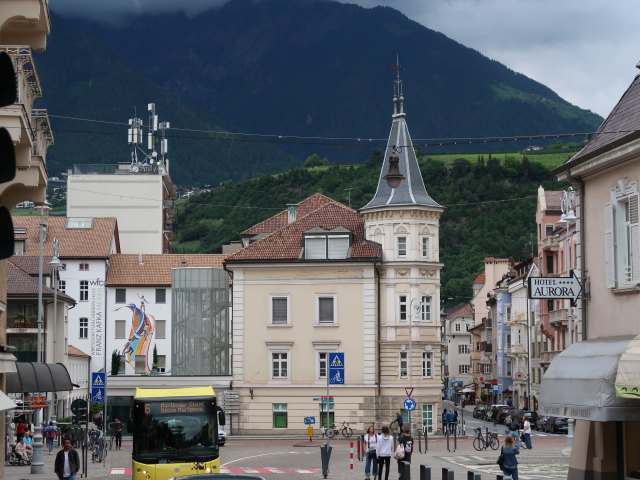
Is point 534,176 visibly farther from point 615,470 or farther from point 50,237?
point 615,470

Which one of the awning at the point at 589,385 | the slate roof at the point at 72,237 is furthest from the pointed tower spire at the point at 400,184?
the awning at the point at 589,385

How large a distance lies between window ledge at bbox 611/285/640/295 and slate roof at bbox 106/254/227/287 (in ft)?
258

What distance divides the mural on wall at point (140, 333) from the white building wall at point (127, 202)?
2314 cm

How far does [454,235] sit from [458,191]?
532 cm

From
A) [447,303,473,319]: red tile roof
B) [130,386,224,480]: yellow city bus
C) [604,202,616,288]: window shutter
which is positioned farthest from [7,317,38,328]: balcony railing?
[447,303,473,319]: red tile roof

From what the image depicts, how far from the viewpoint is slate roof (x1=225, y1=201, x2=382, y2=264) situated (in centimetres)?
6962

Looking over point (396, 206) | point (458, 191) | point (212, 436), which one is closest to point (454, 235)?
point (458, 191)

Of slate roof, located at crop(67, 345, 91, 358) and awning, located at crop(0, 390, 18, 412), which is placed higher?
awning, located at crop(0, 390, 18, 412)

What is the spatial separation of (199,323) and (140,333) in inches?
1050

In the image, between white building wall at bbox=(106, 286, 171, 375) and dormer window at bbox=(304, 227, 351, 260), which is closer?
dormer window at bbox=(304, 227, 351, 260)

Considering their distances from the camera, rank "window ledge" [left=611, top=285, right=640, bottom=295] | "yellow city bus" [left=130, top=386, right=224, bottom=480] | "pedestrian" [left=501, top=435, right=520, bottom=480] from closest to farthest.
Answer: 1. "window ledge" [left=611, top=285, right=640, bottom=295]
2. "pedestrian" [left=501, top=435, right=520, bottom=480]
3. "yellow city bus" [left=130, top=386, right=224, bottom=480]

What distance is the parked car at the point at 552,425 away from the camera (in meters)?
70.2

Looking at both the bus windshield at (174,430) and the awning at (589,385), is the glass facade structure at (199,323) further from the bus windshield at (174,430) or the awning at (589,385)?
the awning at (589,385)

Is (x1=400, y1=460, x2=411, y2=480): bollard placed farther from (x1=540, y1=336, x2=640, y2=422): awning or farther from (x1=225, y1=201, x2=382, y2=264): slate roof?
(x1=225, y1=201, x2=382, y2=264): slate roof
